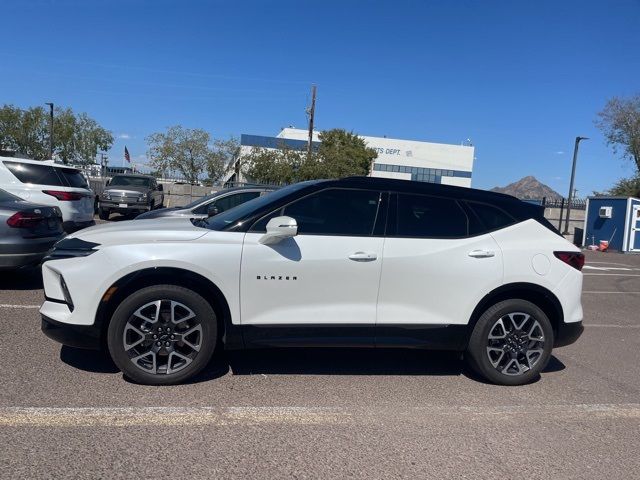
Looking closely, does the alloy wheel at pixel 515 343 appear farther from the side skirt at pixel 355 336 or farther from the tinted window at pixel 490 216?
the tinted window at pixel 490 216

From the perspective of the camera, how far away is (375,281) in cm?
441

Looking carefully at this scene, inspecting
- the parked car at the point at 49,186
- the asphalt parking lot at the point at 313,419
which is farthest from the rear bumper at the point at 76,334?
the parked car at the point at 49,186

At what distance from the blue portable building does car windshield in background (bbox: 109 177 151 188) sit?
59.7 feet

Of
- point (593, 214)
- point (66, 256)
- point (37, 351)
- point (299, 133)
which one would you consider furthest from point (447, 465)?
point (299, 133)

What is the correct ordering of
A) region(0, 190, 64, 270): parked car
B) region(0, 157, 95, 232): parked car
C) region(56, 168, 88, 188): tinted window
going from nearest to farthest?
1. region(0, 190, 64, 270): parked car
2. region(0, 157, 95, 232): parked car
3. region(56, 168, 88, 188): tinted window

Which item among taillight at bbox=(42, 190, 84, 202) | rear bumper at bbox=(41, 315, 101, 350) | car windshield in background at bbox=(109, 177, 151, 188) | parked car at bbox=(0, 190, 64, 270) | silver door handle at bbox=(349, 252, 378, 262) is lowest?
rear bumper at bbox=(41, 315, 101, 350)

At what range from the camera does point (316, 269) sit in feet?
14.1

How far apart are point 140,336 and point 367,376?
78.3 inches

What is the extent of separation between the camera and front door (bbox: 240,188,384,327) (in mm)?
4246

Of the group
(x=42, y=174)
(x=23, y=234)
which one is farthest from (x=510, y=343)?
(x=42, y=174)

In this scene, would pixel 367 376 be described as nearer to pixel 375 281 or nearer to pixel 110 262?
pixel 375 281

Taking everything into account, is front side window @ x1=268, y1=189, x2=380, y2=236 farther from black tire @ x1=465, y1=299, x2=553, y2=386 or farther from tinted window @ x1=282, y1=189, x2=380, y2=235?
black tire @ x1=465, y1=299, x2=553, y2=386

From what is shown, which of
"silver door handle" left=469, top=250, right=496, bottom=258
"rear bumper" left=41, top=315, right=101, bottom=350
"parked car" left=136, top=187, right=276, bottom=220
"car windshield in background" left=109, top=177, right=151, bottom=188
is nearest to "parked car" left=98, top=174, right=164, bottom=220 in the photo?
"car windshield in background" left=109, top=177, right=151, bottom=188

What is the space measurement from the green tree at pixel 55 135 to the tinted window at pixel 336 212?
46257 mm
